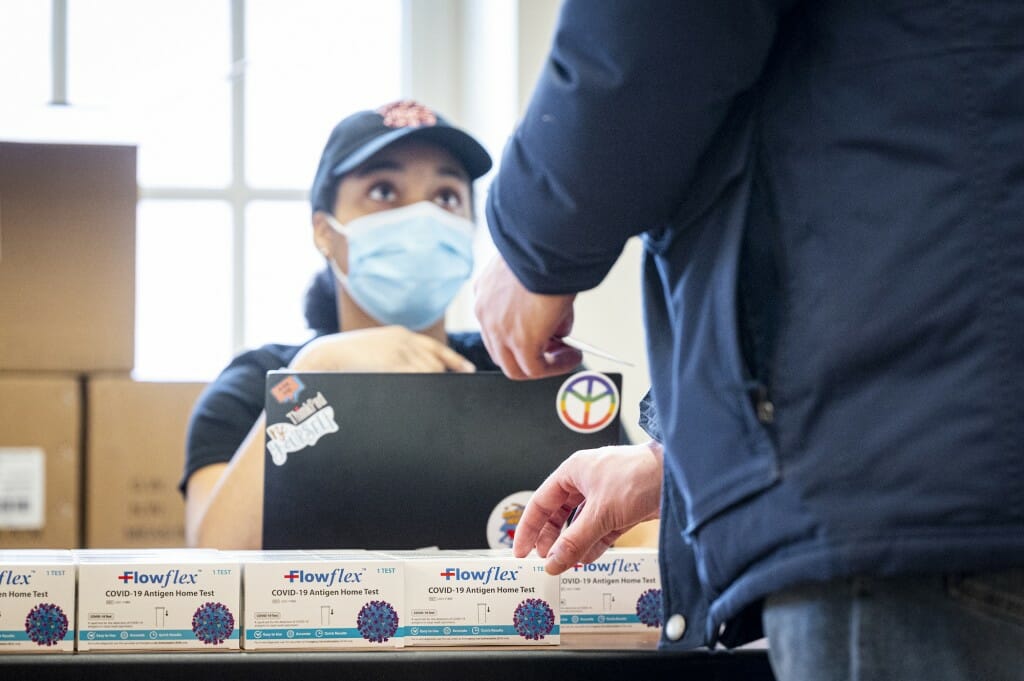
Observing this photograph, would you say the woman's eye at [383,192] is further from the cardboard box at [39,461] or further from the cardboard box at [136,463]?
the cardboard box at [39,461]

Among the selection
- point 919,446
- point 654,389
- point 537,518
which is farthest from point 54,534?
point 919,446

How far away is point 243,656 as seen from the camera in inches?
37.4

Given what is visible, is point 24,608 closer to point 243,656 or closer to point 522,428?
point 243,656

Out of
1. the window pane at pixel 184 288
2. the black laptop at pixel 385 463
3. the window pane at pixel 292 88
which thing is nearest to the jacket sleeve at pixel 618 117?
the black laptop at pixel 385 463

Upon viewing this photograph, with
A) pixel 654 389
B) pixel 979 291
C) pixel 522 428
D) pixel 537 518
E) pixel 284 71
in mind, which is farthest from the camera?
pixel 284 71

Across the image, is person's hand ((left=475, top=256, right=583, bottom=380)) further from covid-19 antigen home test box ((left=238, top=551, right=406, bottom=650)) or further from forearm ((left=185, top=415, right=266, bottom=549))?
forearm ((left=185, top=415, right=266, bottom=549))

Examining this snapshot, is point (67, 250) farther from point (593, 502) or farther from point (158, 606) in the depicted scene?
point (593, 502)

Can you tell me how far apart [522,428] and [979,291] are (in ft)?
2.27

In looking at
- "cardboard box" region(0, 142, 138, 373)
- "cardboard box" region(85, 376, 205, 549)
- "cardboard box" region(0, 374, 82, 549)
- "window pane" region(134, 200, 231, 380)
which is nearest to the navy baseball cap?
"cardboard box" region(0, 142, 138, 373)

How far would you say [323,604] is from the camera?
974 millimetres

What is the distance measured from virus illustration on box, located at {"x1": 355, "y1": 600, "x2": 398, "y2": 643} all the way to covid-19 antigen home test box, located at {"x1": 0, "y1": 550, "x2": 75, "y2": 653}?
24 centimetres

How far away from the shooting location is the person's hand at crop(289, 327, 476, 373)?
1.80m

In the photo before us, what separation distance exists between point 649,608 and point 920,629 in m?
0.53

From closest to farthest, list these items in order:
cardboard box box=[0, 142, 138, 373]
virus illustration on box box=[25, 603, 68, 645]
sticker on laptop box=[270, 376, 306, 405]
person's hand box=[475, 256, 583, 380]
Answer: person's hand box=[475, 256, 583, 380]
virus illustration on box box=[25, 603, 68, 645]
sticker on laptop box=[270, 376, 306, 405]
cardboard box box=[0, 142, 138, 373]
